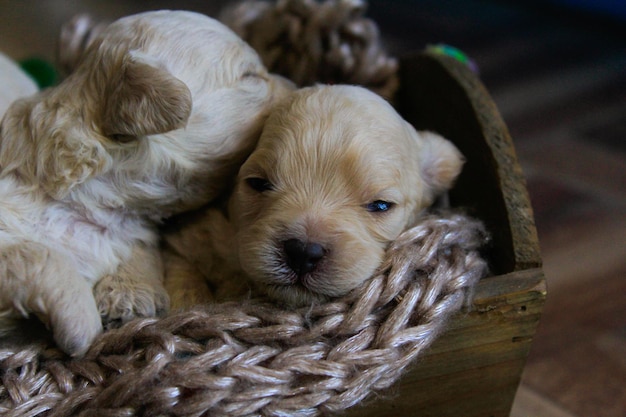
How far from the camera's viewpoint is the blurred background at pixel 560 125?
176cm

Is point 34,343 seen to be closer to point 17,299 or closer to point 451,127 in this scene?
point 17,299

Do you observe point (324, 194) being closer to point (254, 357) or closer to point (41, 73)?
point (254, 357)

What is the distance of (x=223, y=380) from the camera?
91cm

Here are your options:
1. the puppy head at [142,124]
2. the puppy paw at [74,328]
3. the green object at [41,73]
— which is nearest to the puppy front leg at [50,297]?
the puppy paw at [74,328]

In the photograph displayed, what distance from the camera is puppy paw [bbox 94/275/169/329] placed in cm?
111

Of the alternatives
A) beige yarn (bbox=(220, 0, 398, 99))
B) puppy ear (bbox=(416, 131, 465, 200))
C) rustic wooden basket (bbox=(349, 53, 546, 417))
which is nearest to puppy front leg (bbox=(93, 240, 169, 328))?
rustic wooden basket (bbox=(349, 53, 546, 417))

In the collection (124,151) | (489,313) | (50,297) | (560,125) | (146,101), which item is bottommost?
(560,125)

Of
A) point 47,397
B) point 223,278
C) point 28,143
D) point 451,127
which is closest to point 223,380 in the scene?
point 47,397

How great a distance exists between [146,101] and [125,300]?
34 cm

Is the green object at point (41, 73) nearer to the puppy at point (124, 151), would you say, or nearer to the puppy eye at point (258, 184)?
the puppy at point (124, 151)

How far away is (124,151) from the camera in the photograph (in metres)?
1.15

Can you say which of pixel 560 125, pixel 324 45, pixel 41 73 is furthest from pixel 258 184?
pixel 560 125

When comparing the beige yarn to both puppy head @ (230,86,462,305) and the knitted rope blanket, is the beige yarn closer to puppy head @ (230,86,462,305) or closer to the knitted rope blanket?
puppy head @ (230,86,462,305)

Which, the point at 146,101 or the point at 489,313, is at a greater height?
the point at 146,101
